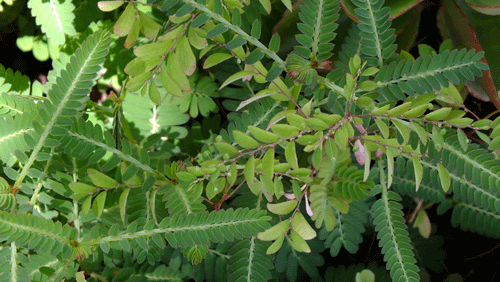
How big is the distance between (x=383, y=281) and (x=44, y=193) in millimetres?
995

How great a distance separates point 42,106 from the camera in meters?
0.88

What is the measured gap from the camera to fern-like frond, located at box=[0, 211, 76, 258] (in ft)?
2.54

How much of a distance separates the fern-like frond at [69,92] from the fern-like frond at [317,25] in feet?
1.38

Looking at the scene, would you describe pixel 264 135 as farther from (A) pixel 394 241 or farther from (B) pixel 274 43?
(A) pixel 394 241

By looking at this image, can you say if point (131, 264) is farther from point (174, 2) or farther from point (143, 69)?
point (174, 2)

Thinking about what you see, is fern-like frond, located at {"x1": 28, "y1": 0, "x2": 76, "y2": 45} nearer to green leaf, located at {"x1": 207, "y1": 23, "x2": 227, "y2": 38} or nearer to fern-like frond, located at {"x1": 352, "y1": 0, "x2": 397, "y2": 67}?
green leaf, located at {"x1": 207, "y1": 23, "x2": 227, "y2": 38}

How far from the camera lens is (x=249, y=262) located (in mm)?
992

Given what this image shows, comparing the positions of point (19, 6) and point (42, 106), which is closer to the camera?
point (42, 106)

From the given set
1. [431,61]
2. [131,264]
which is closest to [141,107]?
[131,264]

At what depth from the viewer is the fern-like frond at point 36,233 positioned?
2.54ft

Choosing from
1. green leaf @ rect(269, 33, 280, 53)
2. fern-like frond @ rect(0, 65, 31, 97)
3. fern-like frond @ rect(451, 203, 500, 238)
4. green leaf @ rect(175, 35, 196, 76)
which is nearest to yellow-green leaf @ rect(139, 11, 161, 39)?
green leaf @ rect(175, 35, 196, 76)

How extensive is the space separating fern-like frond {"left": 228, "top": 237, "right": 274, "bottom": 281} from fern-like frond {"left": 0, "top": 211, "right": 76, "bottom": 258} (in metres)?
0.39

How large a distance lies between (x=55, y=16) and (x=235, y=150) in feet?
2.19

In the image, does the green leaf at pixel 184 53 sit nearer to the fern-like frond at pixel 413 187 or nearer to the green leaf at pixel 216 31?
the green leaf at pixel 216 31
